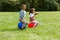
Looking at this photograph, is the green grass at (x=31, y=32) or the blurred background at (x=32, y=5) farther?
the blurred background at (x=32, y=5)

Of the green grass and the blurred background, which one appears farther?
the blurred background

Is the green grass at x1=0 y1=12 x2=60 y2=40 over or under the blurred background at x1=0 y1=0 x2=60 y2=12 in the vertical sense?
over

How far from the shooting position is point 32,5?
50.7 metres

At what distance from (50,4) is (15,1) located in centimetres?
669

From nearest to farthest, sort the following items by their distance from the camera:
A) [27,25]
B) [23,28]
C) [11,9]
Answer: [23,28]
[27,25]
[11,9]

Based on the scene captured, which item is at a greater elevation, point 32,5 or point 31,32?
point 31,32

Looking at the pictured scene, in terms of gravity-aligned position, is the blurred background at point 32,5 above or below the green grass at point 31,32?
A: below

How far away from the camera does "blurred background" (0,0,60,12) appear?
48469mm

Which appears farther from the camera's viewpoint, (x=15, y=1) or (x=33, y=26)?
(x=15, y=1)

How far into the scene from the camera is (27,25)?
13633mm

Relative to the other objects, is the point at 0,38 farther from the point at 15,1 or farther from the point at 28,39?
the point at 15,1

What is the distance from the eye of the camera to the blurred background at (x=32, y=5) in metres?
48.5

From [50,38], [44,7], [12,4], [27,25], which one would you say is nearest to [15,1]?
[12,4]

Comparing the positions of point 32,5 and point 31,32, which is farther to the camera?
point 32,5
